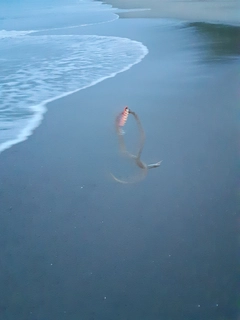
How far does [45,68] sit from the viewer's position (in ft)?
27.2

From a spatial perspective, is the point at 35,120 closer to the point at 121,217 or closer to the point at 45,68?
the point at 121,217

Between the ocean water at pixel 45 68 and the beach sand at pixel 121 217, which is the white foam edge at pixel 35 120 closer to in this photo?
the ocean water at pixel 45 68

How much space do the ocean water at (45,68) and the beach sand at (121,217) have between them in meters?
0.44

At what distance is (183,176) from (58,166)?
51.5 inches

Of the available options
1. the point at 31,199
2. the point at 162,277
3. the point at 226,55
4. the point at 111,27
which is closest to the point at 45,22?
the point at 111,27

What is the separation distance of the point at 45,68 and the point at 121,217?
592 centimetres

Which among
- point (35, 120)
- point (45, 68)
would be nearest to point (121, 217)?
point (35, 120)

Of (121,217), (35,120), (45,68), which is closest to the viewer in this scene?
(121,217)

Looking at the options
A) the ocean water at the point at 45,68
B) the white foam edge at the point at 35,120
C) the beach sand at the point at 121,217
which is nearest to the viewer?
the beach sand at the point at 121,217

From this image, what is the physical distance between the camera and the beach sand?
8.21ft

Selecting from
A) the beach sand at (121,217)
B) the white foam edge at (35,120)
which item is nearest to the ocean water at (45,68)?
the white foam edge at (35,120)

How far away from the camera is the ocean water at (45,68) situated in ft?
17.9

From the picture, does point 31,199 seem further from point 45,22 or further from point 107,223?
point 45,22

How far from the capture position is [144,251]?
285cm
